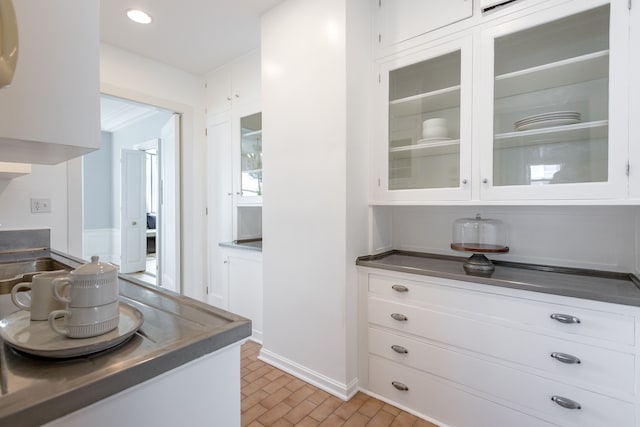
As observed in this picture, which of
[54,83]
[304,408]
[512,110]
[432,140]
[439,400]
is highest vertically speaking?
[512,110]

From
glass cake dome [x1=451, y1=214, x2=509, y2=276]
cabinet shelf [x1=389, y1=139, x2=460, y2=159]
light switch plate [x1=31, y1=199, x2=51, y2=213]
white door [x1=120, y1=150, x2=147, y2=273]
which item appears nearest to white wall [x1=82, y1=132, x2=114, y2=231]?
white door [x1=120, y1=150, x2=147, y2=273]

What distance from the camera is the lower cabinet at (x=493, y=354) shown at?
4.04ft

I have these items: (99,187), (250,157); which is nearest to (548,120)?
(250,157)

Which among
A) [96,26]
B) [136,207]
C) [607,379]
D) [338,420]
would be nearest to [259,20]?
[96,26]

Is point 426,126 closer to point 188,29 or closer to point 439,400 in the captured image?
point 439,400

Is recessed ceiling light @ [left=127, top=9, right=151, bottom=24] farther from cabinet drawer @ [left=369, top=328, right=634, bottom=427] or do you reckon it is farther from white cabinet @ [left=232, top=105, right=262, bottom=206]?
cabinet drawer @ [left=369, top=328, right=634, bottom=427]

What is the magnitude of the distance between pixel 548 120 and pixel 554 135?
0.08 m

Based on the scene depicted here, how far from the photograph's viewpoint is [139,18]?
7.49 ft

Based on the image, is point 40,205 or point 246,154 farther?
point 246,154

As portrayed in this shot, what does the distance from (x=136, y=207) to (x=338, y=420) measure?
4.93 metres

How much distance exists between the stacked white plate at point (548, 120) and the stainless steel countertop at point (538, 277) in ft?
2.44

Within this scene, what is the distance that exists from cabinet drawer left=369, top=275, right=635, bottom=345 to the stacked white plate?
839mm

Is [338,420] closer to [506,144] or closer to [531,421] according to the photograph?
[531,421]

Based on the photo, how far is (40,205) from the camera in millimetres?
2318
